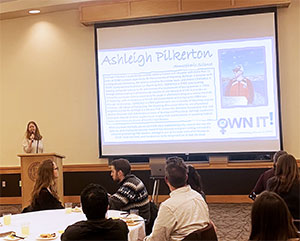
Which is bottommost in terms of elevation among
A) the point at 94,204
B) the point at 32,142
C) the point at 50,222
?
the point at 50,222

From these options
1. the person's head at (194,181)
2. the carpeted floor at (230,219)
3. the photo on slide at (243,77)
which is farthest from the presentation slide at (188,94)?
the person's head at (194,181)

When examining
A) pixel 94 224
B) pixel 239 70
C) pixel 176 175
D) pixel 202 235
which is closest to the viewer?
pixel 94 224

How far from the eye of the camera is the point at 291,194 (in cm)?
331

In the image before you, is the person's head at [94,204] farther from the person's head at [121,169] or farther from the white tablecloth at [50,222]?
the person's head at [121,169]

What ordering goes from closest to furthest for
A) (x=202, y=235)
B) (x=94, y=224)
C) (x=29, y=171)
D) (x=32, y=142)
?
(x=94, y=224), (x=202, y=235), (x=29, y=171), (x=32, y=142)

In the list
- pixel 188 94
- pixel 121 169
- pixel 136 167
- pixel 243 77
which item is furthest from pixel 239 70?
pixel 121 169

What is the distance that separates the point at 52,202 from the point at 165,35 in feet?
13.9

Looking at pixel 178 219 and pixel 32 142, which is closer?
pixel 178 219

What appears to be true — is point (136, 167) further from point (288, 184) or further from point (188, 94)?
point (288, 184)

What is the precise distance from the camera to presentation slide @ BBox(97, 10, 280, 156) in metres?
6.96

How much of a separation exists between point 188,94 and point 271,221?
18.0ft

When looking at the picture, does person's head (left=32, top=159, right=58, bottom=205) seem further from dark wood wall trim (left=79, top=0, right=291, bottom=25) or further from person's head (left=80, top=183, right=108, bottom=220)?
dark wood wall trim (left=79, top=0, right=291, bottom=25)

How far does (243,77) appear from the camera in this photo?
707 cm

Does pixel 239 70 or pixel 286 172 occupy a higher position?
pixel 239 70
